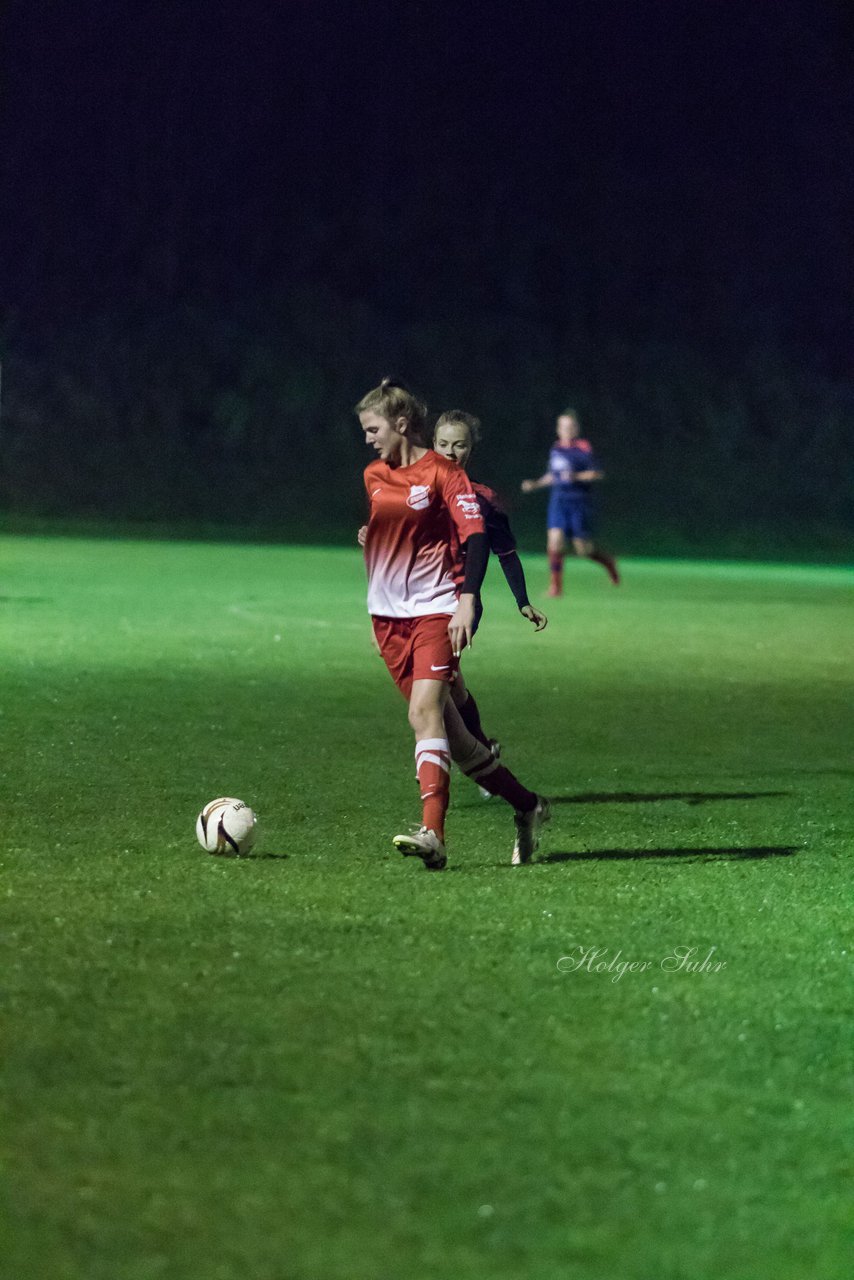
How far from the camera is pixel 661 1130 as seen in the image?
4.65 m

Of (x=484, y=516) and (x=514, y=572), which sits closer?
(x=484, y=516)

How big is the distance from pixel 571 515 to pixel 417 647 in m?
16.6

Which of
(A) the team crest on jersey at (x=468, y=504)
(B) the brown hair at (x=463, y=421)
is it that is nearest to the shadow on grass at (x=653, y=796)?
(B) the brown hair at (x=463, y=421)

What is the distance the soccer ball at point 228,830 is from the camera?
8062 millimetres

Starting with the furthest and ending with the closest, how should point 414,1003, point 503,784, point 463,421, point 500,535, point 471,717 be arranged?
point 471,717 → point 463,421 → point 500,535 → point 503,784 → point 414,1003

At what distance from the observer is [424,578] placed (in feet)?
26.5

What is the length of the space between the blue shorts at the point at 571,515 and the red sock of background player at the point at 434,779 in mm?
16420

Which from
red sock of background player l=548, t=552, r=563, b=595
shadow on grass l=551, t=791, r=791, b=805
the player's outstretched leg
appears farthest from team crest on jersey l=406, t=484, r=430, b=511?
red sock of background player l=548, t=552, r=563, b=595

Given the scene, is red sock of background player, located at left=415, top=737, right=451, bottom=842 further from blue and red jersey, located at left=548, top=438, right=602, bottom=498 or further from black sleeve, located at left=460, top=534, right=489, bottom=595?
blue and red jersey, located at left=548, top=438, right=602, bottom=498

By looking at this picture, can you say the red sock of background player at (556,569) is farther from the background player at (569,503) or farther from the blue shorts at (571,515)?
the blue shorts at (571,515)

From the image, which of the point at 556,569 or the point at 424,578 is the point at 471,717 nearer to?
the point at 424,578

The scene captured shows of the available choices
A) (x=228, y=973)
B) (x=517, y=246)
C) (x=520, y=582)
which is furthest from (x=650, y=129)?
(x=228, y=973)

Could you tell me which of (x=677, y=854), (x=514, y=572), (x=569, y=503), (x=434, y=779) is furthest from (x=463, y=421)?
(x=569, y=503)

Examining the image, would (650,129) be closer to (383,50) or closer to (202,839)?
(383,50)
